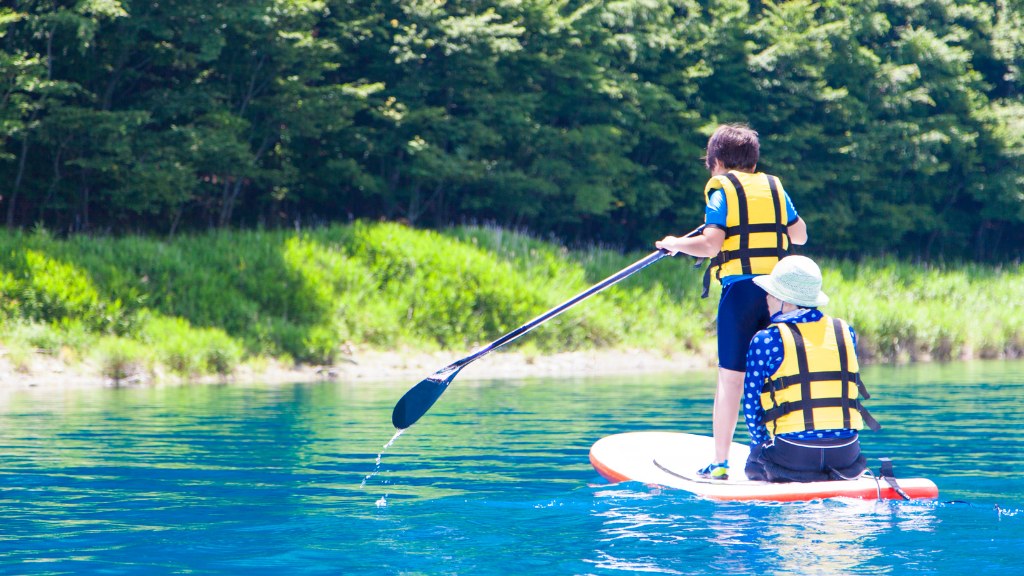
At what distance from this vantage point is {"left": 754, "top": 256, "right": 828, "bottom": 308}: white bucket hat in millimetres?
6027

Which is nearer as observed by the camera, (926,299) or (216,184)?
(216,184)

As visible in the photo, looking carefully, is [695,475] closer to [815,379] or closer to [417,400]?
[815,379]

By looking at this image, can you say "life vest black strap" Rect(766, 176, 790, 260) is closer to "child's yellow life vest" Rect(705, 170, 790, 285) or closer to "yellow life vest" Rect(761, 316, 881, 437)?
"child's yellow life vest" Rect(705, 170, 790, 285)

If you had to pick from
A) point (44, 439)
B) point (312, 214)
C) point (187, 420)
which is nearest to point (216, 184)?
point (312, 214)

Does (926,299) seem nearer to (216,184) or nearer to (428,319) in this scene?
(428,319)

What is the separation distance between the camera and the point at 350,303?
19594mm

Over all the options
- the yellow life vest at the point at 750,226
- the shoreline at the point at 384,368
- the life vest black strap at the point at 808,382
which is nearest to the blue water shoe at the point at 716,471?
the life vest black strap at the point at 808,382

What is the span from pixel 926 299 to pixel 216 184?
15513 millimetres

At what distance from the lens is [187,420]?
10.9m

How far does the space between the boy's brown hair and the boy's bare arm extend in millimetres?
423

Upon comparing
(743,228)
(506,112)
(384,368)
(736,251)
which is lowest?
(384,368)

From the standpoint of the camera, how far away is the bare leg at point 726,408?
6633 mm

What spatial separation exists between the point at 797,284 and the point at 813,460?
0.89 meters

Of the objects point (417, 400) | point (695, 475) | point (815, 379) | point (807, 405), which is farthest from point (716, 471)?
point (417, 400)
